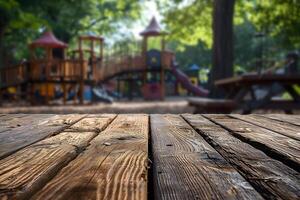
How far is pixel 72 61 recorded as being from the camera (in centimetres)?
1670

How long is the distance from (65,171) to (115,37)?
134 ft

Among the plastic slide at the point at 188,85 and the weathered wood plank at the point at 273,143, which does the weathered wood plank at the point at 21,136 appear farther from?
the plastic slide at the point at 188,85

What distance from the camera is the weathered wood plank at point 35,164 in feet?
3.46

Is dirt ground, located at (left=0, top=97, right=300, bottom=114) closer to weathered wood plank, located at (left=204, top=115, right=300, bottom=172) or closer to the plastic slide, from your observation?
weathered wood plank, located at (left=204, top=115, right=300, bottom=172)

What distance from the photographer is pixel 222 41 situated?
12.6 meters

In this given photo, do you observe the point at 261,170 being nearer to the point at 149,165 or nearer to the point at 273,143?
the point at 149,165

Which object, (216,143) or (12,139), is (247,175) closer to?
(216,143)

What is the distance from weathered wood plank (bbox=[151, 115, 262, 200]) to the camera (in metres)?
1.02

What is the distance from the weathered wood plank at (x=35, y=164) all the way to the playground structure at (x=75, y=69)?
14921 millimetres

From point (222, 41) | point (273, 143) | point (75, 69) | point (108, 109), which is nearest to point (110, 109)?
point (108, 109)

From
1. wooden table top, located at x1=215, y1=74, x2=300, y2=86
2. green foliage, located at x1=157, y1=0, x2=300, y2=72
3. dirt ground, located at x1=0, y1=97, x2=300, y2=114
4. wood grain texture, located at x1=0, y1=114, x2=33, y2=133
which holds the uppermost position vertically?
green foliage, located at x1=157, y1=0, x2=300, y2=72

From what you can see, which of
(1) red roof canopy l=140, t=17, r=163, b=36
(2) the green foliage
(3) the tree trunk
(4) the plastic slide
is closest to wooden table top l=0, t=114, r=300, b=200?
(3) the tree trunk

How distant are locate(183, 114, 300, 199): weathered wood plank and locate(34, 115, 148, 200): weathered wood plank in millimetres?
322

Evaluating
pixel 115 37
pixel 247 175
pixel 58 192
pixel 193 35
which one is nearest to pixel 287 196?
pixel 247 175
